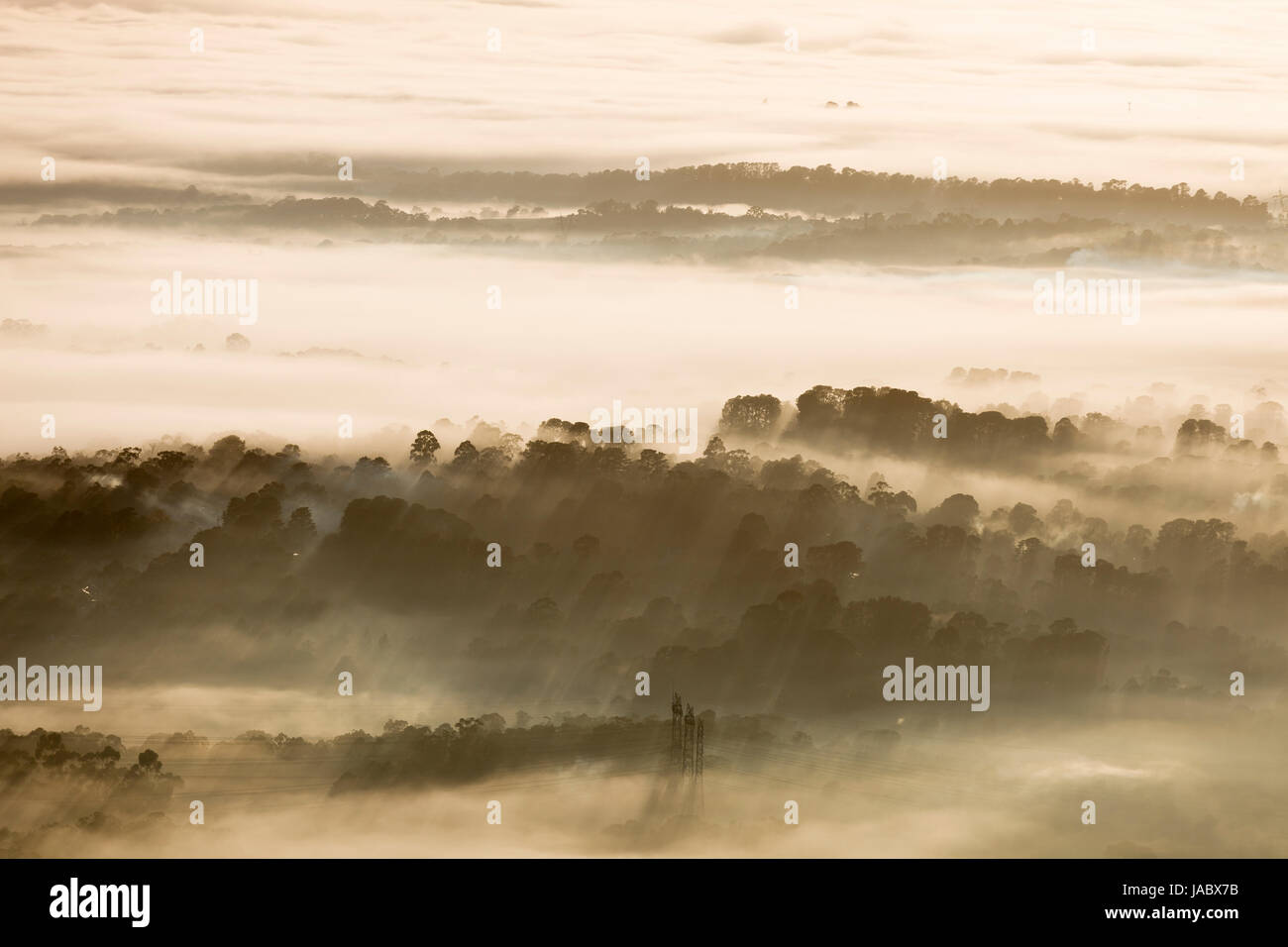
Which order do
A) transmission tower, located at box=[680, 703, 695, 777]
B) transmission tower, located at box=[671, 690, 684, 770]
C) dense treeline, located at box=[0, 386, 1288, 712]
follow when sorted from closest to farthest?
transmission tower, located at box=[680, 703, 695, 777] → transmission tower, located at box=[671, 690, 684, 770] → dense treeline, located at box=[0, 386, 1288, 712]

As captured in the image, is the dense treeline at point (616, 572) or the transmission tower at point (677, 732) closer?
the transmission tower at point (677, 732)

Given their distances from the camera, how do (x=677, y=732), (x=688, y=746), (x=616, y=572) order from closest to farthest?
(x=688, y=746)
(x=677, y=732)
(x=616, y=572)

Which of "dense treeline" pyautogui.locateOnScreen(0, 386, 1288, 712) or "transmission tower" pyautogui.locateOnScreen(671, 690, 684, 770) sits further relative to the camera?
"dense treeline" pyautogui.locateOnScreen(0, 386, 1288, 712)

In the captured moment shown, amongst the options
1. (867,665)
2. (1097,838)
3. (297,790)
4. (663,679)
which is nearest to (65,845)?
(297,790)

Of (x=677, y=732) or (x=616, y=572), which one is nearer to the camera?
(x=677, y=732)

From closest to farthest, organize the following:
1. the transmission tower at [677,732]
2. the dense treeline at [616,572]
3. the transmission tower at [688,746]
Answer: the transmission tower at [688,746], the transmission tower at [677,732], the dense treeline at [616,572]

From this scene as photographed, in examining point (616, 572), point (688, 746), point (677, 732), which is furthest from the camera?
point (616, 572)

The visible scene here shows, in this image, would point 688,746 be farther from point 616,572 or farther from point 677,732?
point 616,572

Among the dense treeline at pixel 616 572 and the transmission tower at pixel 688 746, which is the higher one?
the dense treeline at pixel 616 572

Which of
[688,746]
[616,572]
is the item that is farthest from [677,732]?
[616,572]

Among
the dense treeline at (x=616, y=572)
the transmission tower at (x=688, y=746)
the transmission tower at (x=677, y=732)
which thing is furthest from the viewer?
the dense treeline at (x=616, y=572)

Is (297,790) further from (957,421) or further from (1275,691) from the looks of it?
(1275,691)
